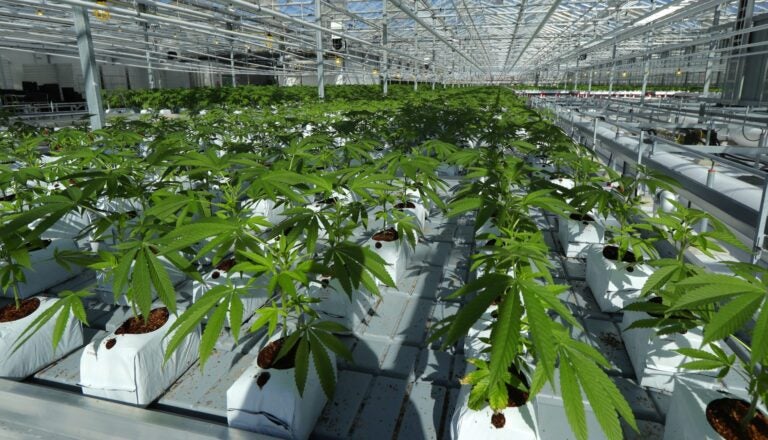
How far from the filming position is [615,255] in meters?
2.65

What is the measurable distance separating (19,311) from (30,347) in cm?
22

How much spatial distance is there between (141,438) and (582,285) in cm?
300

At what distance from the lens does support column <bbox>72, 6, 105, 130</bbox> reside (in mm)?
5645

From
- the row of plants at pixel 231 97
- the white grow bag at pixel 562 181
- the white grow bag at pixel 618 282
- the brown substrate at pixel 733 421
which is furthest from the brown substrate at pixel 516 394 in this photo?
the row of plants at pixel 231 97

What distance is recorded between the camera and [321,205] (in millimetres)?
3820

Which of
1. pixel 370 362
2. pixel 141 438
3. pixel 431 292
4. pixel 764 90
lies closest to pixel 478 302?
pixel 141 438

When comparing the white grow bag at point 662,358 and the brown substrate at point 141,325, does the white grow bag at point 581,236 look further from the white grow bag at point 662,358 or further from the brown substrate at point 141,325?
the brown substrate at point 141,325

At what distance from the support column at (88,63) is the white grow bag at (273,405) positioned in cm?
546

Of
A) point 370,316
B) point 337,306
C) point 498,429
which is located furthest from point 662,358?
point 337,306

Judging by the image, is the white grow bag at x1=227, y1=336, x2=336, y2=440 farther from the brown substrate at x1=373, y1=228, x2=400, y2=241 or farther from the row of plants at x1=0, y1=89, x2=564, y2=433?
the brown substrate at x1=373, y1=228, x2=400, y2=241

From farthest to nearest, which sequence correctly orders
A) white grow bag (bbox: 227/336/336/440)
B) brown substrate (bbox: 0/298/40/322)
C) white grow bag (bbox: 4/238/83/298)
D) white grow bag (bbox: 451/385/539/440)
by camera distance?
white grow bag (bbox: 4/238/83/298), brown substrate (bbox: 0/298/40/322), white grow bag (bbox: 227/336/336/440), white grow bag (bbox: 451/385/539/440)

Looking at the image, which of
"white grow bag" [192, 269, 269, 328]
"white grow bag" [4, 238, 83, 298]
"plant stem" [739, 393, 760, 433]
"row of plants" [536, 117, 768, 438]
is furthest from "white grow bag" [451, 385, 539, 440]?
"white grow bag" [4, 238, 83, 298]

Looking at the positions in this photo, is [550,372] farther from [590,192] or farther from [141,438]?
[590,192]

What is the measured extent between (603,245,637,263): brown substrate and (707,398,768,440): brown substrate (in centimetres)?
125
